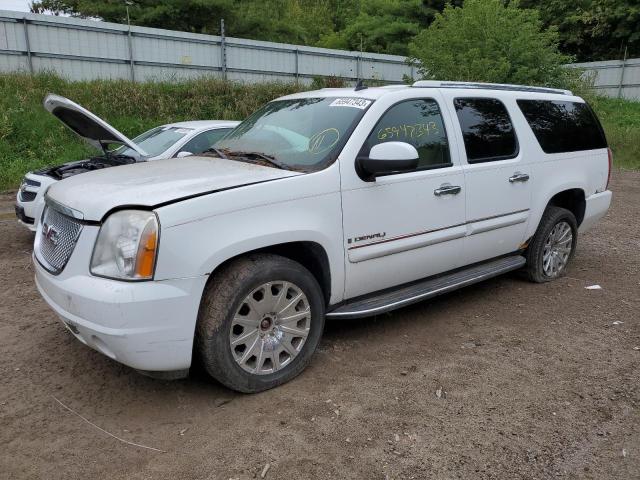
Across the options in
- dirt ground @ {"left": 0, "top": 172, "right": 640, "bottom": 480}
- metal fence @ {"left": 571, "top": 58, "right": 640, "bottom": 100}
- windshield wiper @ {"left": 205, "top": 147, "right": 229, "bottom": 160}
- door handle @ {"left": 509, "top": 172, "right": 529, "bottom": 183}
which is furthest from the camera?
metal fence @ {"left": 571, "top": 58, "right": 640, "bottom": 100}

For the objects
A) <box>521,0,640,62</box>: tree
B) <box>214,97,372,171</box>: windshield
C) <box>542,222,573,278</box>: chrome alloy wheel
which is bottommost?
<box>542,222,573,278</box>: chrome alloy wheel

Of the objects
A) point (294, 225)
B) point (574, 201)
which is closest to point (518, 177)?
point (574, 201)

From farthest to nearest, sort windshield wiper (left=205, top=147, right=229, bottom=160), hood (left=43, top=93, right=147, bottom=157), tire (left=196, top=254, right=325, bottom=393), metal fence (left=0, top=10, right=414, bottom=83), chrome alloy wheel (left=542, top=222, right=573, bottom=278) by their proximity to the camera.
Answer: metal fence (left=0, top=10, right=414, bottom=83) → chrome alloy wheel (left=542, top=222, right=573, bottom=278) → hood (left=43, top=93, right=147, bottom=157) → windshield wiper (left=205, top=147, right=229, bottom=160) → tire (left=196, top=254, right=325, bottom=393)

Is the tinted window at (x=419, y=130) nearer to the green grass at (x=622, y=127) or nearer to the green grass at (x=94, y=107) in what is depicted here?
the green grass at (x=94, y=107)

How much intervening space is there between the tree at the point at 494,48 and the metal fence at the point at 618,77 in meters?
10.2

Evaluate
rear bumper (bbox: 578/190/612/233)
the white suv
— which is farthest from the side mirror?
rear bumper (bbox: 578/190/612/233)

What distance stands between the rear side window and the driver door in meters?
1.32

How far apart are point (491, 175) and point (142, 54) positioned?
14.6m

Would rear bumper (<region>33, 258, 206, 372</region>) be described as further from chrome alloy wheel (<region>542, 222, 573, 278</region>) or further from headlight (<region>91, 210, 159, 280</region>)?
chrome alloy wheel (<region>542, 222, 573, 278</region>)

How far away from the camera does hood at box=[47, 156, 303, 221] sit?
2.96 meters

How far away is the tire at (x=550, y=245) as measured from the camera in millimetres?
5297

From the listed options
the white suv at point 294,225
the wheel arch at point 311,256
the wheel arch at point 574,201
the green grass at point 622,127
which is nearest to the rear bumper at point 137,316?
the white suv at point 294,225

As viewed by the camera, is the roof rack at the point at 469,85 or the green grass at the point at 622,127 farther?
the green grass at the point at 622,127

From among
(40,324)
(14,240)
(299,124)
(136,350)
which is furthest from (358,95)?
(14,240)
